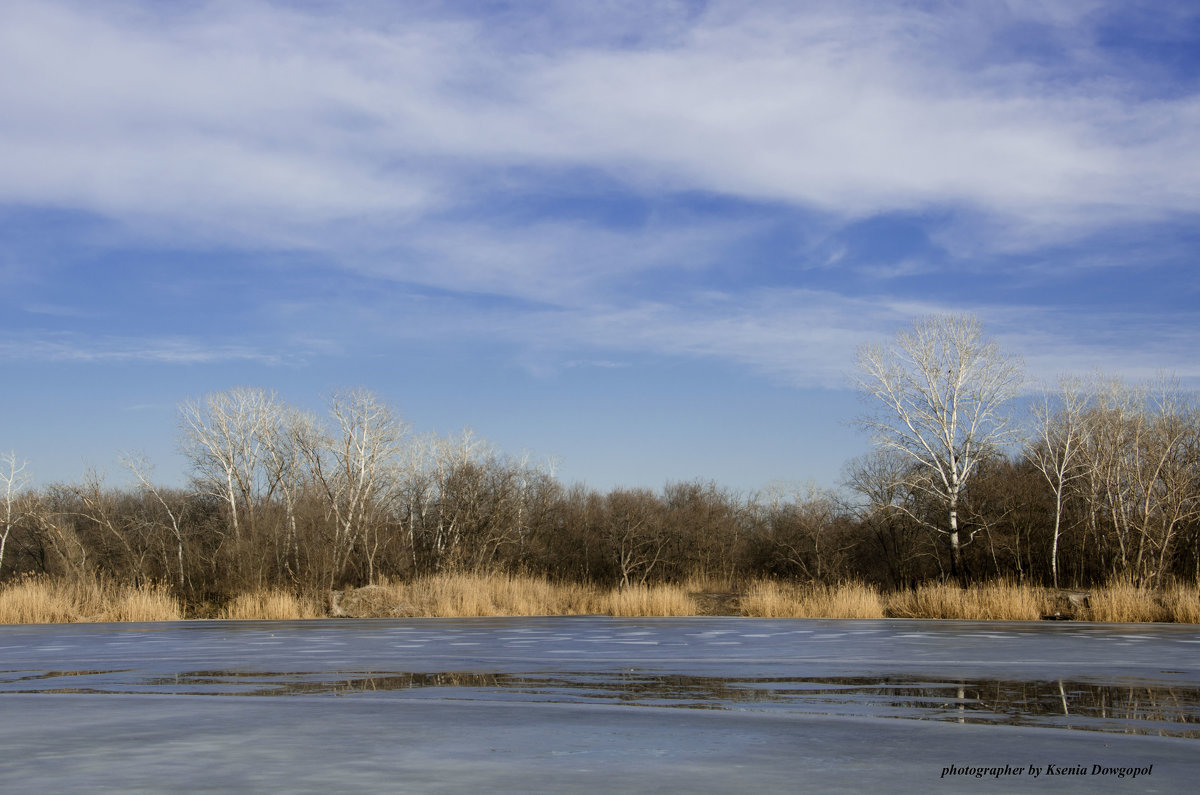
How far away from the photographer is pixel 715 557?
46.7 metres

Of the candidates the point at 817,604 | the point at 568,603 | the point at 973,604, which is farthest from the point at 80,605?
the point at 973,604

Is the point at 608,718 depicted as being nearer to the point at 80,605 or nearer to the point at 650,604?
the point at 650,604

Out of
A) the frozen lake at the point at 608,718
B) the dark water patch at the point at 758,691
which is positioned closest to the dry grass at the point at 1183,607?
the frozen lake at the point at 608,718

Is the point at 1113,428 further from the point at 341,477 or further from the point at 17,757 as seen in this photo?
the point at 17,757

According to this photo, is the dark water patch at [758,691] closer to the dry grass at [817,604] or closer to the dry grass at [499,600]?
the dry grass at [817,604]

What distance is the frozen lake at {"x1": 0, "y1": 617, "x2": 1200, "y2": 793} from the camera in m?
4.64

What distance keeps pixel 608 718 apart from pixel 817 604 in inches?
711

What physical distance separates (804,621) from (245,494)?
43649mm

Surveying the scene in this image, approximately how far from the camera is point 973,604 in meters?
22.7

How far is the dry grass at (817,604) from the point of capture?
23.1m

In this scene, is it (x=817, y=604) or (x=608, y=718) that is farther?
(x=817, y=604)

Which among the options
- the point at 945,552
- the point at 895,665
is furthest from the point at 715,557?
the point at 895,665

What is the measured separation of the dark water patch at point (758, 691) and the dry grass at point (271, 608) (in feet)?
52.7

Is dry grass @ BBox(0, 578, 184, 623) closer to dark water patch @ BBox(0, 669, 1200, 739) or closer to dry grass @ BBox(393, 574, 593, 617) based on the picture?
dry grass @ BBox(393, 574, 593, 617)
